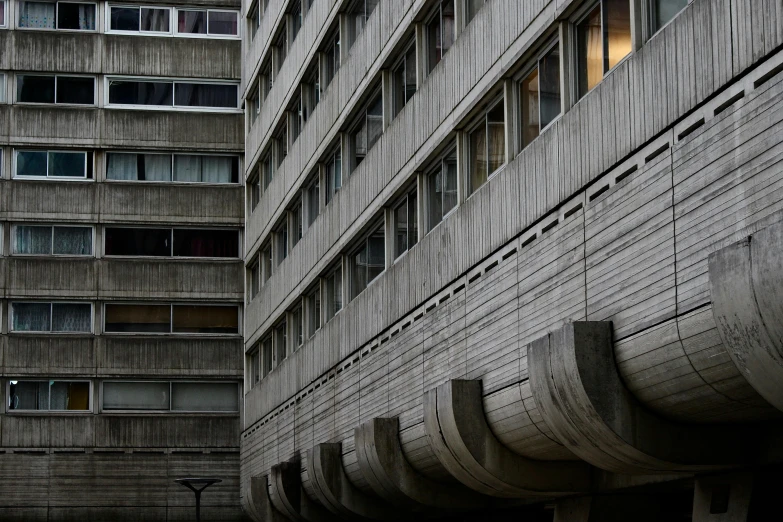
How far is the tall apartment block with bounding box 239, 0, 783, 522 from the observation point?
495 inches

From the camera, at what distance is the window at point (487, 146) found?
20.0 m

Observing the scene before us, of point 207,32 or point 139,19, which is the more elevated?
point 139,19

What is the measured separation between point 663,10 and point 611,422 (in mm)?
3970

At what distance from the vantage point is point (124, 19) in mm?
48438

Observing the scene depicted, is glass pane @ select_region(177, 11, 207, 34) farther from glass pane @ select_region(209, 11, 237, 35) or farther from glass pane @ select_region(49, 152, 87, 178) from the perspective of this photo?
glass pane @ select_region(49, 152, 87, 178)

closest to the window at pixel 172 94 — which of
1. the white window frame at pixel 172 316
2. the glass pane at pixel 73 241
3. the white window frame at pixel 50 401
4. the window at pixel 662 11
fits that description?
the glass pane at pixel 73 241

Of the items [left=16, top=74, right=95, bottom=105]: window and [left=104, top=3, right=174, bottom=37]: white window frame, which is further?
[left=104, top=3, right=174, bottom=37]: white window frame

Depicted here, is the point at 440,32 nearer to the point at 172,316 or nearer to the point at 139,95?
the point at 172,316

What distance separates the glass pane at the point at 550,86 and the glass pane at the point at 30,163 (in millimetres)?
31862

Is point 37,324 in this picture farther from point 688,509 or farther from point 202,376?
point 688,509

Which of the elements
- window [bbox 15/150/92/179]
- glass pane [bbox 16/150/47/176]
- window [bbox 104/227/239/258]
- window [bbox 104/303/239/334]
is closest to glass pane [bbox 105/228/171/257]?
window [bbox 104/227/239/258]

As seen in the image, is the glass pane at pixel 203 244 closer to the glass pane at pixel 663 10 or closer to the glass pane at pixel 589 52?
the glass pane at pixel 589 52

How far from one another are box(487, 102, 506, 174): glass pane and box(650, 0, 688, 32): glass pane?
508cm

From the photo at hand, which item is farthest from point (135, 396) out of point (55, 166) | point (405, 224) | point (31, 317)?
→ point (405, 224)
